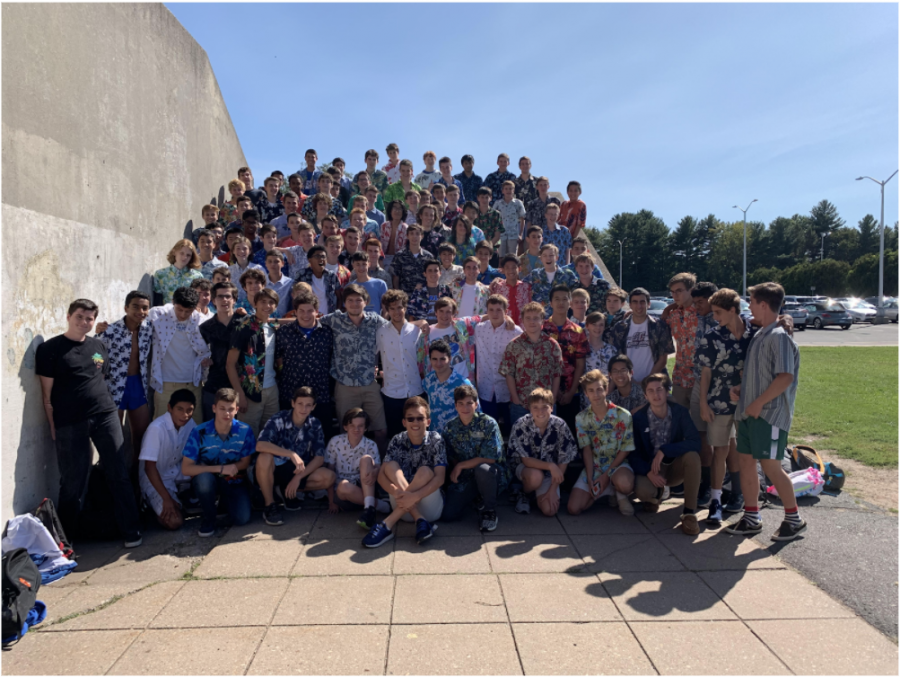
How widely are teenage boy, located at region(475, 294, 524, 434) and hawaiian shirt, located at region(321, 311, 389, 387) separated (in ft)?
3.80

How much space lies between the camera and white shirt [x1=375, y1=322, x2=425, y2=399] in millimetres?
5508

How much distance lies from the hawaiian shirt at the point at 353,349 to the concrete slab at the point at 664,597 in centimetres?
287

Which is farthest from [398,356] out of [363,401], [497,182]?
[497,182]

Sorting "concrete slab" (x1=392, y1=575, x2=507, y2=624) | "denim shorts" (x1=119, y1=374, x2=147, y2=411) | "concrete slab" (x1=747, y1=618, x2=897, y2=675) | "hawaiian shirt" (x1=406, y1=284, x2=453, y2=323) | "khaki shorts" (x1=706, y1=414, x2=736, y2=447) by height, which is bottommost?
"concrete slab" (x1=747, y1=618, x2=897, y2=675)

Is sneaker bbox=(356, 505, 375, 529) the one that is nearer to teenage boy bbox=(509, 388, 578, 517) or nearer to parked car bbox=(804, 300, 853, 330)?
teenage boy bbox=(509, 388, 578, 517)

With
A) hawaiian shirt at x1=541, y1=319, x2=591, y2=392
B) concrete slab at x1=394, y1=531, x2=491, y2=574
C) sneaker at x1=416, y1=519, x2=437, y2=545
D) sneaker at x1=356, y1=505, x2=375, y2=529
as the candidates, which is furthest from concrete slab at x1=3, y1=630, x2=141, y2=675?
hawaiian shirt at x1=541, y1=319, x2=591, y2=392

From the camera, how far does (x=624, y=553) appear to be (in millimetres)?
4141

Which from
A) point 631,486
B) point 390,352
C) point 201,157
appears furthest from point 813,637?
point 201,157

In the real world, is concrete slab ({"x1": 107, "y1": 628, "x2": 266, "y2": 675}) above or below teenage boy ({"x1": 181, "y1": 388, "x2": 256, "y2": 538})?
below

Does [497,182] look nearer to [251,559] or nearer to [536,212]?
[536,212]

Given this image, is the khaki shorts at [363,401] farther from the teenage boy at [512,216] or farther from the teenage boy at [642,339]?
the teenage boy at [512,216]

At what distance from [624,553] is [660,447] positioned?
1.19 meters

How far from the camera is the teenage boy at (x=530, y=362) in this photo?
17.9 ft

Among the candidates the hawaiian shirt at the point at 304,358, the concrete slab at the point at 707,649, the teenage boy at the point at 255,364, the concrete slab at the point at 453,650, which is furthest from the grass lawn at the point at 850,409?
the teenage boy at the point at 255,364
